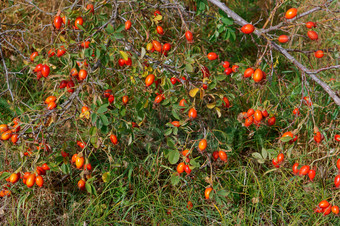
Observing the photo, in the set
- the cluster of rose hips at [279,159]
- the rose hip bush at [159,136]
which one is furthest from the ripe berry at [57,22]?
the cluster of rose hips at [279,159]

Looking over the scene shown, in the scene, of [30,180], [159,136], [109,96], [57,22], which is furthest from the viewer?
[159,136]

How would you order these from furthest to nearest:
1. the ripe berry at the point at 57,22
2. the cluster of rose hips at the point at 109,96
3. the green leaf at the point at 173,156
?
1. the cluster of rose hips at the point at 109,96
2. the green leaf at the point at 173,156
3. the ripe berry at the point at 57,22

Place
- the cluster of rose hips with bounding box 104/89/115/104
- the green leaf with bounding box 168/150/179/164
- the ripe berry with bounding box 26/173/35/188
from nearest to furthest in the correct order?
the ripe berry with bounding box 26/173/35/188 < the green leaf with bounding box 168/150/179/164 < the cluster of rose hips with bounding box 104/89/115/104

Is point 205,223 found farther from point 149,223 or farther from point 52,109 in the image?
point 52,109

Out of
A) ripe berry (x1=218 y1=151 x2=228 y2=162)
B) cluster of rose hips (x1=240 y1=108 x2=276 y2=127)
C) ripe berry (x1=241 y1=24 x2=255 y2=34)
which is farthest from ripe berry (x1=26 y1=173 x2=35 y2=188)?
ripe berry (x1=241 y1=24 x2=255 y2=34)

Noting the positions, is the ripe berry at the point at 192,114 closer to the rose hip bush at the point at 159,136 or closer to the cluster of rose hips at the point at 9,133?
the rose hip bush at the point at 159,136

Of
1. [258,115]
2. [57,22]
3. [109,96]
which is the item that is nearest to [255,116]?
[258,115]

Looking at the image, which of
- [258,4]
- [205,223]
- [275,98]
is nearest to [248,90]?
[275,98]

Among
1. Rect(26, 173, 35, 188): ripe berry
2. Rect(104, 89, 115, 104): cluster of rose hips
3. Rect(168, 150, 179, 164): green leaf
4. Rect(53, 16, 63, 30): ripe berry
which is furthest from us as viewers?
Rect(104, 89, 115, 104): cluster of rose hips

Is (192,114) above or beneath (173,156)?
above

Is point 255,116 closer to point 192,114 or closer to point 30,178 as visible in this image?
point 192,114

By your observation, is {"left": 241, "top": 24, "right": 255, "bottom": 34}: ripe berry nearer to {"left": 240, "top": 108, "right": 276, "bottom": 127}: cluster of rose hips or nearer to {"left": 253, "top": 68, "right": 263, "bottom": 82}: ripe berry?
{"left": 253, "top": 68, "right": 263, "bottom": 82}: ripe berry

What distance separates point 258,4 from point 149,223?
2.67 m

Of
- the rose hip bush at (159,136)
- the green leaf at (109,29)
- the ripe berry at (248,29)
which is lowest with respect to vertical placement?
the rose hip bush at (159,136)
